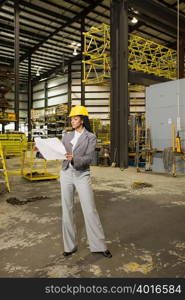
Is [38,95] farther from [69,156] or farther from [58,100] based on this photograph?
[69,156]

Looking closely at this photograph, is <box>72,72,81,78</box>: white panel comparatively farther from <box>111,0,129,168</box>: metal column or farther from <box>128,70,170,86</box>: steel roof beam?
<box>111,0,129,168</box>: metal column

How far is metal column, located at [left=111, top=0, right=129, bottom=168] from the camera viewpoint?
11.1 metres

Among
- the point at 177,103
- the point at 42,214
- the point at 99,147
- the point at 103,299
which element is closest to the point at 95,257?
the point at 103,299

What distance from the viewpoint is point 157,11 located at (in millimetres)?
12086

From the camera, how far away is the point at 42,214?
4.32m

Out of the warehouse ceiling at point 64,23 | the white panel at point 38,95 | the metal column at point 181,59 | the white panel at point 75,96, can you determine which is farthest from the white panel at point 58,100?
the metal column at point 181,59

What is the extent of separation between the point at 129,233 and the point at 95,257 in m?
0.92

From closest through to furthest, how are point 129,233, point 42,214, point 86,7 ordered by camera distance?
point 129,233, point 42,214, point 86,7

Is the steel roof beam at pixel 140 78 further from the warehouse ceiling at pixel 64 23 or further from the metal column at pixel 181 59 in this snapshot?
the warehouse ceiling at pixel 64 23

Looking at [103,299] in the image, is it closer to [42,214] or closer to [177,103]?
[42,214]

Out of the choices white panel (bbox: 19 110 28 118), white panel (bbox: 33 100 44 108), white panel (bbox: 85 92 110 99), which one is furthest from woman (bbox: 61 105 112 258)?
white panel (bbox: 19 110 28 118)

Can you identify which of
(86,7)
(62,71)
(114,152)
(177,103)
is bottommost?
(114,152)

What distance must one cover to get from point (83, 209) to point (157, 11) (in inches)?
505

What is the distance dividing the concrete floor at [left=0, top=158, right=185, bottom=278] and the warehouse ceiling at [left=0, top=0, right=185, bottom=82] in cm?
1037
